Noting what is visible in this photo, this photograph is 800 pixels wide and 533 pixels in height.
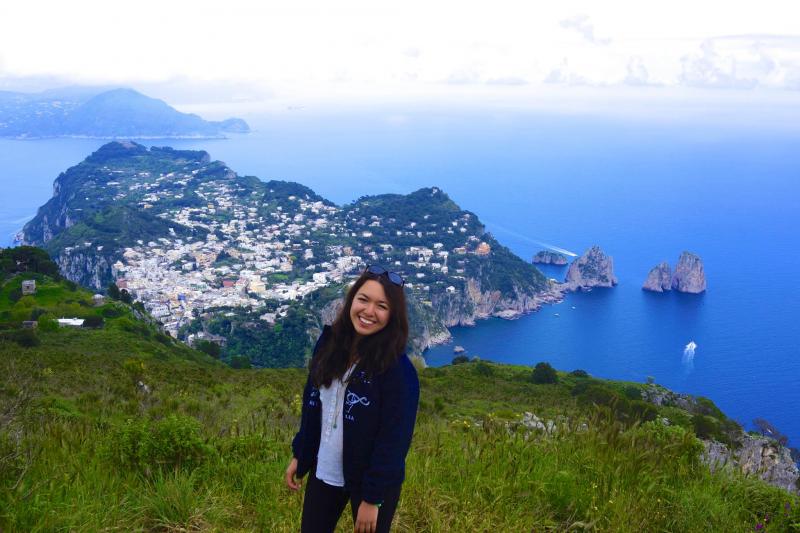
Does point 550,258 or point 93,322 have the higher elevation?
point 93,322

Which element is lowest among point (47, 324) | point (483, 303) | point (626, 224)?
point (483, 303)

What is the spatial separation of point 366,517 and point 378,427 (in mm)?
307

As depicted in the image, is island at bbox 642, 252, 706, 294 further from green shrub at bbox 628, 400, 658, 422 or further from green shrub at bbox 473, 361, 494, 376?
green shrub at bbox 628, 400, 658, 422

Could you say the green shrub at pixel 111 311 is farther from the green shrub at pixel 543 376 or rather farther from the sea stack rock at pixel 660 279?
the sea stack rock at pixel 660 279

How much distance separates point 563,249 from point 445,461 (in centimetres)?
8764

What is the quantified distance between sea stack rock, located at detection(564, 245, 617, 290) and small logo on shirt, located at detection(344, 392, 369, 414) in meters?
73.6

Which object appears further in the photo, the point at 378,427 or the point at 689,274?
the point at 689,274

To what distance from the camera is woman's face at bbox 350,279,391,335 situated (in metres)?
1.95

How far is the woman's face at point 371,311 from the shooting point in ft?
6.40

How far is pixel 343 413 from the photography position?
1929mm

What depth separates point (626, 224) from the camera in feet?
321

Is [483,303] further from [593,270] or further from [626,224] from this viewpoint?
[626,224]

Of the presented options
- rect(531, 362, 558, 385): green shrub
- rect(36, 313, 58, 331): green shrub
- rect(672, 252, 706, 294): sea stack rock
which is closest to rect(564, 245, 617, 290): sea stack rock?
rect(672, 252, 706, 294): sea stack rock

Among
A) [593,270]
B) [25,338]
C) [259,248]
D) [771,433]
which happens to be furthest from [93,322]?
[593,270]
